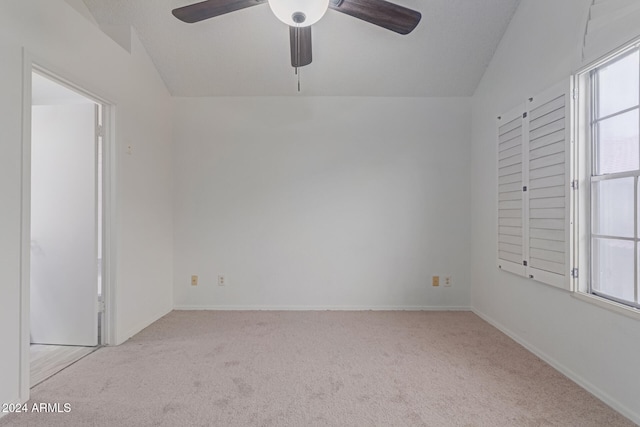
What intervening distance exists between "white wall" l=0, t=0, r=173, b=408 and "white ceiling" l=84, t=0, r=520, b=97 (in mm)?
282

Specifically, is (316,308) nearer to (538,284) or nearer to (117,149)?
(538,284)

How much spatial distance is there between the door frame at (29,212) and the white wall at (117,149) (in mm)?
28

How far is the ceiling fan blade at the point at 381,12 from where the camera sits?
1611 mm

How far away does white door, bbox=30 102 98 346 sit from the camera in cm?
246

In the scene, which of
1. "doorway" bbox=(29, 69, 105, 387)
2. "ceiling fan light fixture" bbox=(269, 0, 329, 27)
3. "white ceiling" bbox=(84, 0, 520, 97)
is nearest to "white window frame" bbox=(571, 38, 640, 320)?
"white ceiling" bbox=(84, 0, 520, 97)

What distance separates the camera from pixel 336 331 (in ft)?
9.20

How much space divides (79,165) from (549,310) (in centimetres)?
377

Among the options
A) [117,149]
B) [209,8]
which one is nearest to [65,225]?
[117,149]

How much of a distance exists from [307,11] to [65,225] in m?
2.47

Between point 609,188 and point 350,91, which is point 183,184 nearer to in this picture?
point 350,91

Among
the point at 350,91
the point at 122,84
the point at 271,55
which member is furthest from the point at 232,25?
the point at 350,91

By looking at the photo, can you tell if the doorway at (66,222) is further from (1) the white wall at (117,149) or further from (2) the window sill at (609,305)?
(2) the window sill at (609,305)

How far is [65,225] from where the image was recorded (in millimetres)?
2463

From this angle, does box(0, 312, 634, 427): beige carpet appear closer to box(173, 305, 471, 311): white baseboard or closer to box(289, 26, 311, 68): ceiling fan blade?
box(173, 305, 471, 311): white baseboard
